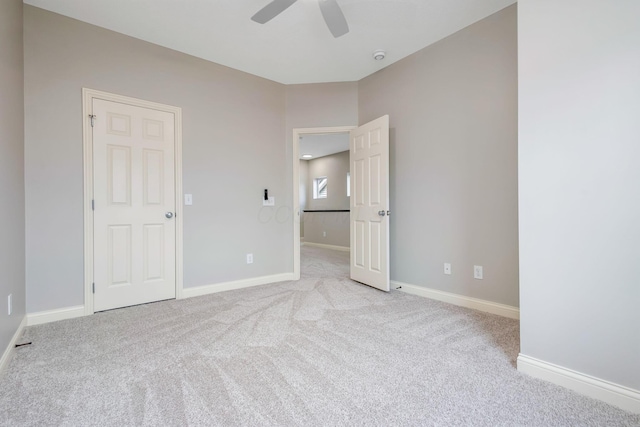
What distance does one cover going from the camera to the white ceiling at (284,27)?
7.72ft

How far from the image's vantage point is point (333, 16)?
214 cm

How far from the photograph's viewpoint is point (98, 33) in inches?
103

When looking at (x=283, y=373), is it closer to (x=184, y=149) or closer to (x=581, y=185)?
(x=581, y=185)

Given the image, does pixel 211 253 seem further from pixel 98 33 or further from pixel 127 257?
pixel 98 33

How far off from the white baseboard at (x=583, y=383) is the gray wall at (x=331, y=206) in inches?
213

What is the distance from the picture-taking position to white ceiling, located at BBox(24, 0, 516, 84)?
2354mm

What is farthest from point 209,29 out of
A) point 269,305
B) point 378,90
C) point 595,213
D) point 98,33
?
point 595,213

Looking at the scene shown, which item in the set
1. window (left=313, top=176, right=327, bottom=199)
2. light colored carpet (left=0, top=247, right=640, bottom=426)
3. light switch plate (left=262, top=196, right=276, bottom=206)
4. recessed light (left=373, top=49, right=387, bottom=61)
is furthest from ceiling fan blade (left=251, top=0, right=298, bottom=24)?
window (left=313, top=176, right=327, bottom=199)

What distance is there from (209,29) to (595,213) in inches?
125

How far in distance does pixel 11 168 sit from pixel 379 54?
3265mm

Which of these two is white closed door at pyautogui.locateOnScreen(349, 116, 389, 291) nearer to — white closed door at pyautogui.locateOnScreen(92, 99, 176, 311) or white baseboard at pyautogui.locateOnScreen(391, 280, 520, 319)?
white baseboard at pyautogui.locateOnScreen(391, 280, 520, 319)

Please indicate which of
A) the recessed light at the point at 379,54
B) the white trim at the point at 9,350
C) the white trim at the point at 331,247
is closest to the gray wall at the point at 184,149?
the white trim at the point at 9,350

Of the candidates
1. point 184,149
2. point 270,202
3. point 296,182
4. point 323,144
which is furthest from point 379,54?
point 323,144

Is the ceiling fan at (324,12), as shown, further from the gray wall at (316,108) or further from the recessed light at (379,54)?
the gray wall at (316,108)
